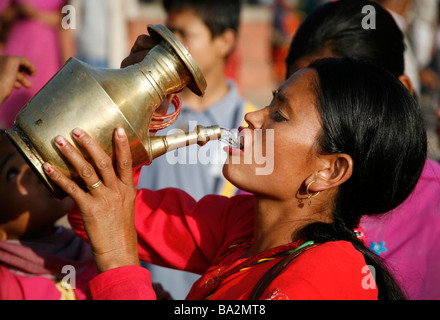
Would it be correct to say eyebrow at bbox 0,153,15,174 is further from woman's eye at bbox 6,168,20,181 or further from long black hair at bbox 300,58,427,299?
long black hair at bbox 300,58,427,299

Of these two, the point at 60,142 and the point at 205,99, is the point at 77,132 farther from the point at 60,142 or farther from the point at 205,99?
the point at 205,99

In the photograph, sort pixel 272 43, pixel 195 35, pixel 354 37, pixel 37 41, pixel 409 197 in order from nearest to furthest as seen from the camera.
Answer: pixel 409 197
pixel 354 37
pixel 195 35
pixel 37 41
pixel 272 43

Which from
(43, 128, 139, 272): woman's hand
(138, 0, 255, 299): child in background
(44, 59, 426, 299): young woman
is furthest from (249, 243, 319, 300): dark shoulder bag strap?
(138, 0, 255, 299): child in background

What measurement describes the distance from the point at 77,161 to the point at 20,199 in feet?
2.78

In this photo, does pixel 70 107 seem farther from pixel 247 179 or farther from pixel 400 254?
pixel 400 254

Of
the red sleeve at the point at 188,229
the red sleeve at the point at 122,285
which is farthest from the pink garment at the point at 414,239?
the red sleeve at the point at 122,285

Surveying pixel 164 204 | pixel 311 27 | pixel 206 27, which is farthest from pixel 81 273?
pixel 206 27

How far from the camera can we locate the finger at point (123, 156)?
1425 mm

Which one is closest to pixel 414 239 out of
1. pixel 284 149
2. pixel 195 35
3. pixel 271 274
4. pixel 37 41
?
pixel 284 149

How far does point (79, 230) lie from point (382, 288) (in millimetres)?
1047

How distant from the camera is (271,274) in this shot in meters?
1.47

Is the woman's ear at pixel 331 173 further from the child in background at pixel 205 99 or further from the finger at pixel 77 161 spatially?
the child in background at pixel 205 99

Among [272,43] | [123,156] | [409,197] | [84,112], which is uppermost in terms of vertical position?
[84,112]

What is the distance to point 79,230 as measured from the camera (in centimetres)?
194
